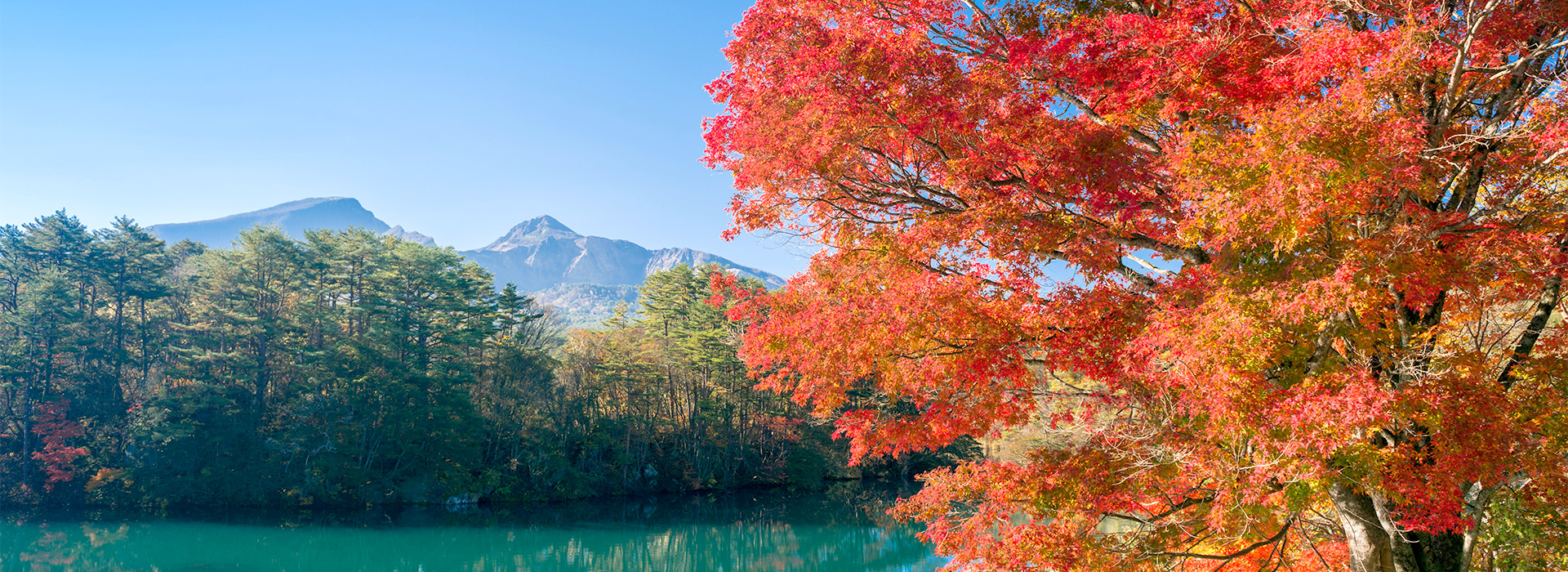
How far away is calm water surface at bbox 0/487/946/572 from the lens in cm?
1641

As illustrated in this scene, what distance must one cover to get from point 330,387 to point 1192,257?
25392 millimetres

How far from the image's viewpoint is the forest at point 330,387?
21.8 m

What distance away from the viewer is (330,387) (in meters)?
23.9

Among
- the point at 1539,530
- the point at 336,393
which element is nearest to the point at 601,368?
the point at 336,393

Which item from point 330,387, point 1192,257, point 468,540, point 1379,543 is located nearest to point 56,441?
point 330,387

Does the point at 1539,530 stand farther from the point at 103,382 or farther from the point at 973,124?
the point at 103,382

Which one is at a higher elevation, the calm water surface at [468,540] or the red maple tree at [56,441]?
the red maple tree at [56,441]

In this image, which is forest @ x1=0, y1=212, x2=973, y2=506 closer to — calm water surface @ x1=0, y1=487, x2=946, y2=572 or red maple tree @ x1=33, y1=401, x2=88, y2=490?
red maple tree @ x1=33, y1=401, x2=88, y2=490

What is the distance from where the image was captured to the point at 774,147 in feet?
15.9

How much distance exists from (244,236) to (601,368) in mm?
12090

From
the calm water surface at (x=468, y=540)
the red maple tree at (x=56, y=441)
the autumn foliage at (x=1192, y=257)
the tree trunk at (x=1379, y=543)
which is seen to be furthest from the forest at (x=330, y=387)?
the tree trunk at (x=1379, y=543)

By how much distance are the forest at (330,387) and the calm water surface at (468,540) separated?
4.57 feet

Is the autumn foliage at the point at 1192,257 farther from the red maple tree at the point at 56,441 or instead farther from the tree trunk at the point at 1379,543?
the red maple tree at the point at 56,441

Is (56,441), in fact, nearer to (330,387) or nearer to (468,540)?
(330,387)
